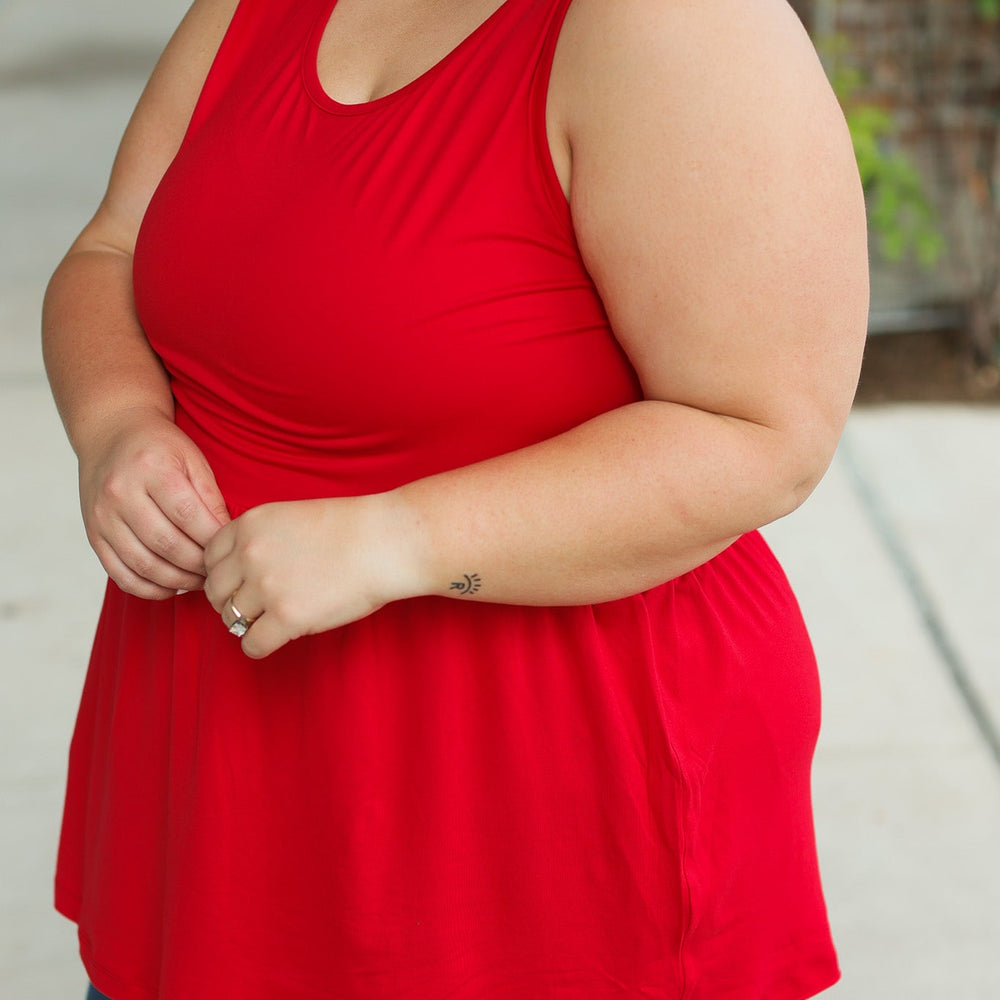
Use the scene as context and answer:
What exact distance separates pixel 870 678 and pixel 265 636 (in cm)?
204

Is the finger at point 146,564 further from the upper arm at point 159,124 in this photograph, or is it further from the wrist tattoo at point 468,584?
the upper arm at point 159,124

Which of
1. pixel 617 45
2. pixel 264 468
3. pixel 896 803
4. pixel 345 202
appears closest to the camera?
pixel 617 45

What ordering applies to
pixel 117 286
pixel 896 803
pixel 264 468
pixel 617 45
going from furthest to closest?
pixel 896 803 → pixel 117 286 → pixel 264 468 → pixel 617 45

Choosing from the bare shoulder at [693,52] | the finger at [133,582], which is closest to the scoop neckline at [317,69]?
the bare shoulder at [693,52]

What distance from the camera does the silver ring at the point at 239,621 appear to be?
0.94 meters

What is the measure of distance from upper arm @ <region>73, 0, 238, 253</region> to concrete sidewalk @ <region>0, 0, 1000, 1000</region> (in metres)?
1.36

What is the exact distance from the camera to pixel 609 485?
0.90 metres

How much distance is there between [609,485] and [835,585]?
224cm

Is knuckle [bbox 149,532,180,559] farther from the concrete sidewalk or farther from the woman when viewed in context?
the concrete sidewalk

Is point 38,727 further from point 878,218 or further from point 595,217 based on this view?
point 878,218

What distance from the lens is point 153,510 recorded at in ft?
3.36

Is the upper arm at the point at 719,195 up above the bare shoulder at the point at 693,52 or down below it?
below

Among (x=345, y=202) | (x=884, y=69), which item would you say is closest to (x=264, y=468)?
(x=345, y=202)

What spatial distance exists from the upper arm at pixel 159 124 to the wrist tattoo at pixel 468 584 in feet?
1.78
